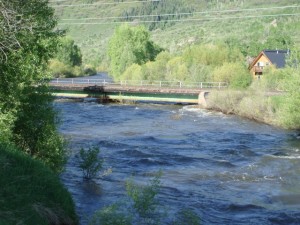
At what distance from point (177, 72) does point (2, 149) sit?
54.5 meters

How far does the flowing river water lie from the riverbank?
0.88 meters

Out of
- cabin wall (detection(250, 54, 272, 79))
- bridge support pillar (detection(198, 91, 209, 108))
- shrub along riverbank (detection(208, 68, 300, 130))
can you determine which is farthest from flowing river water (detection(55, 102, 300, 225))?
cabin wall (detection(250, 54, 272, 79))

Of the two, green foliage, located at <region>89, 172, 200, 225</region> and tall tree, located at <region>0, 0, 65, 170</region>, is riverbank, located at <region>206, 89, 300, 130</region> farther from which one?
green foliage, located at <region>89, 172, 200, 225</region>

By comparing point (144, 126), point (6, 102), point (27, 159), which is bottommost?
point (144, 126)

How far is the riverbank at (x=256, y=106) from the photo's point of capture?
118 feet

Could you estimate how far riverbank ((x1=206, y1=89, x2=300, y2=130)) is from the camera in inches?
1420

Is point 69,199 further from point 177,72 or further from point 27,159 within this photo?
point 177,72

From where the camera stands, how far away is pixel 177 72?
67875 millimetres

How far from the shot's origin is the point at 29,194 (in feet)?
41.2

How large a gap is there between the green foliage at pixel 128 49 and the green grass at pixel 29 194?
6244 centimetres

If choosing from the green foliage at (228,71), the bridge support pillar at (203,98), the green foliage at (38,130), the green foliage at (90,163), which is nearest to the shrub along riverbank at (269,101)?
the bridge support pillar at (203,98)

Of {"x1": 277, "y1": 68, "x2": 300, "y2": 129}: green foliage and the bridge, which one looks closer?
{"x1": 277, "y1": 68, "x2": 300, "y2": 129}: green foliage

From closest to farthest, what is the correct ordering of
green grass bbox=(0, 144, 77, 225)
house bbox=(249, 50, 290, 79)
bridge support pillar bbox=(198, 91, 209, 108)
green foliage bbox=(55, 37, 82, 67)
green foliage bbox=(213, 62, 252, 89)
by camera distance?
green grass bbox=(0, 144, 77, 225)
bridge support pillar bbox=(198, 91, 209, 108)
green foliage bbox=(213, 62, 252, 89)
house bbox=(249, 50, 290, 79)
green foliage bbox=(55, 37, 82, 67)

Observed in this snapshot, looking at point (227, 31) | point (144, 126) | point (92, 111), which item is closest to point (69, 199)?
point (144, 126)
